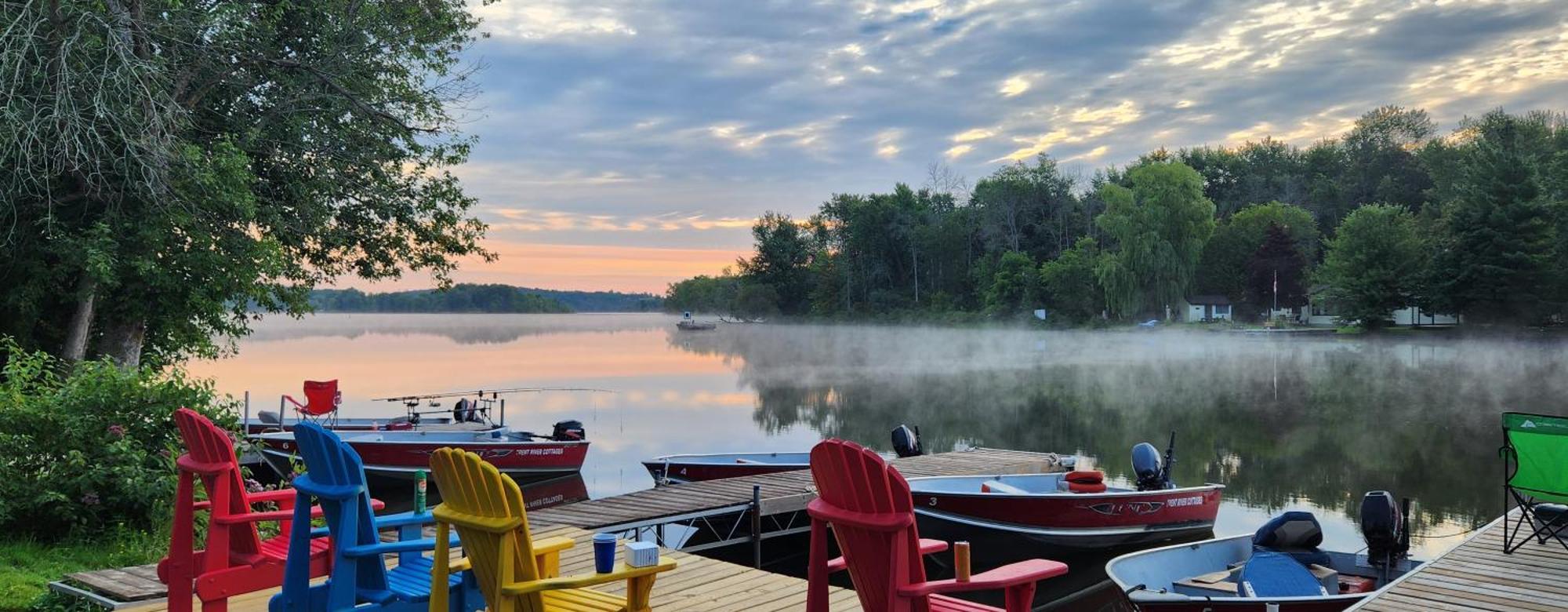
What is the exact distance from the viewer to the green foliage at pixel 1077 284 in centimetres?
6556

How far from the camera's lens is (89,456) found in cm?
852

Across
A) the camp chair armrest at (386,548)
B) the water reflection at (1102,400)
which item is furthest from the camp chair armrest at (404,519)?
the water reflection at (1102,400)

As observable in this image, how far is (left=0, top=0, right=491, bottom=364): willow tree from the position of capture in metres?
11.7

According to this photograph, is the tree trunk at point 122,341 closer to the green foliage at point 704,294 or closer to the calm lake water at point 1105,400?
the calm lake water at point 1105,400

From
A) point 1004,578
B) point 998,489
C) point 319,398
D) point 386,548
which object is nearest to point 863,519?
point 1004,578

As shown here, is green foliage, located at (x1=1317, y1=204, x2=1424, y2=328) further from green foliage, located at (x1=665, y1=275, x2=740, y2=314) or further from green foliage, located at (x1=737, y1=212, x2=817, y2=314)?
green foliage, located at (x1=665, y1=275, x2=740, y2=314)

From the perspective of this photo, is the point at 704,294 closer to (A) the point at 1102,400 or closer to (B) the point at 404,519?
(A) the point at 1102,400

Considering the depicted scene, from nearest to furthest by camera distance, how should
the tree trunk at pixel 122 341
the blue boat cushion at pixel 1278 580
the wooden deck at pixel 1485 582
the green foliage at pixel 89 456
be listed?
1. the wooden deck at pixel 1485 582
2. the blue boat cushion at pixel 1278 580
3. the green foliage at pixel 89 456
4. the tree trunk at pixel 122 341

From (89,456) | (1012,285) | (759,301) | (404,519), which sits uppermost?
(1012,285)

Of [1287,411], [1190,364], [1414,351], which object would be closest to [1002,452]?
[1287,411]

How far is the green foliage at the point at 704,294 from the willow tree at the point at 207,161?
89260 mm

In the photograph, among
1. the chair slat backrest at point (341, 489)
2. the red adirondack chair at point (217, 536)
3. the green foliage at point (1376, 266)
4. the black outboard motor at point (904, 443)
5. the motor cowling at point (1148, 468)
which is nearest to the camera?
the chair slat backrest at point (341, 489)

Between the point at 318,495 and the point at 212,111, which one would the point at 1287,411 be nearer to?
the point at 212,111

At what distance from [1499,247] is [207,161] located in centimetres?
4986
